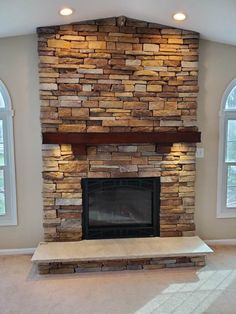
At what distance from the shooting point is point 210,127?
4.19 m

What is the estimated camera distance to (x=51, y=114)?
3758 millimetres

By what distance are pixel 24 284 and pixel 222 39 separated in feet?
11.7

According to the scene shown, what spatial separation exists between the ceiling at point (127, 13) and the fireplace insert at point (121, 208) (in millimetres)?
1838

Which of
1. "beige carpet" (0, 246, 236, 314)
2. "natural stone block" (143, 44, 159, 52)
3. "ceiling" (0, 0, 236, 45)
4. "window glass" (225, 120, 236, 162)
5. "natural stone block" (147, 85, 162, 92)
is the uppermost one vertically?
"ceiling" (0, 0, 236, 45)

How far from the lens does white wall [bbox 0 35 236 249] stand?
3857 millimetres

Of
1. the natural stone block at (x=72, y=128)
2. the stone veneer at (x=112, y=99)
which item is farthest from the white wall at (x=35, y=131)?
the natural stone block at (x=72, y=128)

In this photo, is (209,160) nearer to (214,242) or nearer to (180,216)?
(180,216)

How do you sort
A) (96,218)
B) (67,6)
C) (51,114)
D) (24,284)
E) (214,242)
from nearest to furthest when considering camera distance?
(67,6) < (24,284) < (51,114) < (96,218) < (214,242)

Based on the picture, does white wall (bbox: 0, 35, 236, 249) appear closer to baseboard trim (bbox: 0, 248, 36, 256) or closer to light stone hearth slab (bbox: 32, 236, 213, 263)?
baseboard trim (bbox: 0, 248, 36, 256)

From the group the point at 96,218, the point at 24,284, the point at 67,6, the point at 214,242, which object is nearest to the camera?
the point at 67,6

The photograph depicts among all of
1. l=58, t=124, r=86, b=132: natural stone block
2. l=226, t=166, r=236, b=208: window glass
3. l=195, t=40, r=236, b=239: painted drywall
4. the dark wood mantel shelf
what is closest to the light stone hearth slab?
l=195, t=40, r=236, b=239: painted drywall

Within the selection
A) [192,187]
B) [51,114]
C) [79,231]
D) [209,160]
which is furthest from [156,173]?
[51,114]

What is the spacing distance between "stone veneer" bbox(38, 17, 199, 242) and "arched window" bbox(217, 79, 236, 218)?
0.50m

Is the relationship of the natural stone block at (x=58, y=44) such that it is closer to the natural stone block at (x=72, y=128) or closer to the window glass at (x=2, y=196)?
the natural stone block at (x=72, y=128)
